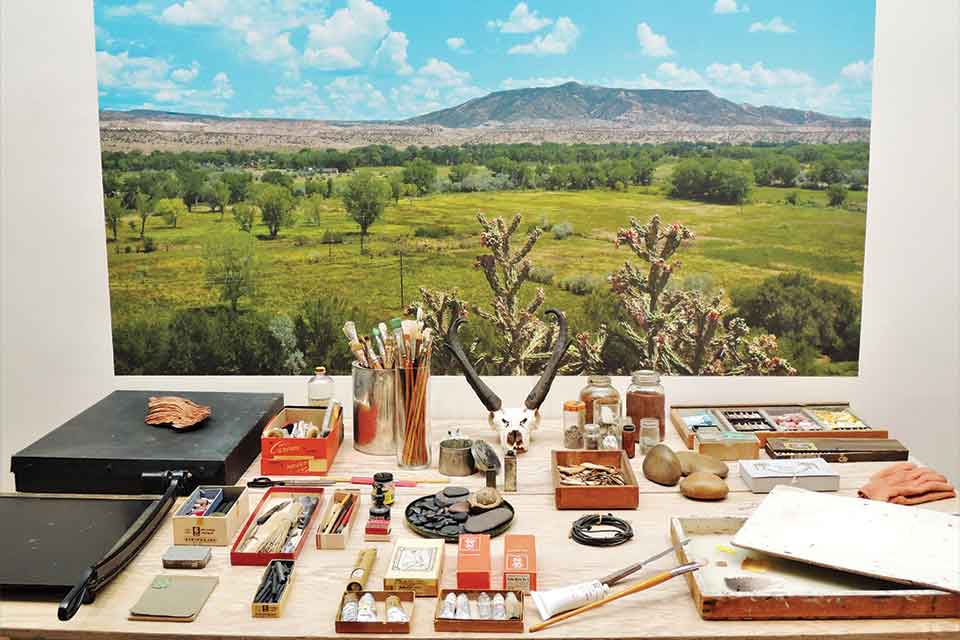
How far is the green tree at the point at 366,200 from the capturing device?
11.4ft

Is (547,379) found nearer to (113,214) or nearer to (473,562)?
(473,562)

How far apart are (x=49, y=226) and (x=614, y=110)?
1994mm

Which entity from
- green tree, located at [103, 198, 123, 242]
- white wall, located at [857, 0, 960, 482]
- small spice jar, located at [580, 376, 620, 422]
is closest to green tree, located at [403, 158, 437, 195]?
green tree, located at [103, 198, 123, 242]

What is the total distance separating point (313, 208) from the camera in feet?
11.4

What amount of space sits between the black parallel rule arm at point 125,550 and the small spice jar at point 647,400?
1213mm

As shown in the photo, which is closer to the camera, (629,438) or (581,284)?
(629,438)

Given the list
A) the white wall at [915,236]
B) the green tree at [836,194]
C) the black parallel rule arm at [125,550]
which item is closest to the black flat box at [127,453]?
the black parallel rule arm at [125,550]

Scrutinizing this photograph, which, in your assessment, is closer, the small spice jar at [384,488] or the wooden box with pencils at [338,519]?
the wooden box with pencils at [338,519]

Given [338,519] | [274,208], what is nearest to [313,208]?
[274,208]

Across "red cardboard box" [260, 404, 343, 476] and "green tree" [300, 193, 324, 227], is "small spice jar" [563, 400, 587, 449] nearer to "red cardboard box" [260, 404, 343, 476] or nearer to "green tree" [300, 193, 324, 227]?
"red cardboard box" [260, 404, 343, 476]

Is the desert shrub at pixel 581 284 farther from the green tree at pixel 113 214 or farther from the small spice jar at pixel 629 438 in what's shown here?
the green tree at pixel 113 214

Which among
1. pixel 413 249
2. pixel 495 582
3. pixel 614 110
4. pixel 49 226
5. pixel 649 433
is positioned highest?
pixel 614 110

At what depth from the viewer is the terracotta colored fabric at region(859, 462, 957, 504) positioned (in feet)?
7.16

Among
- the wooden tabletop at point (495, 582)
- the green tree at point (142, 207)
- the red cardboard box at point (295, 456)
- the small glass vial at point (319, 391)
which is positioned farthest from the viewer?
the green tree at point (142, 207)
